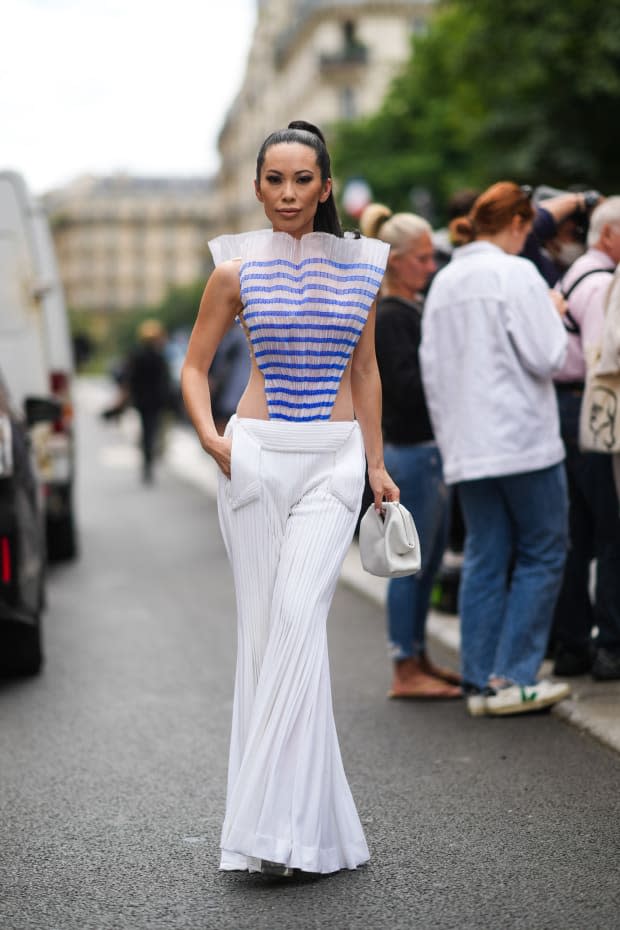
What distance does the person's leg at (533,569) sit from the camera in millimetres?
6402

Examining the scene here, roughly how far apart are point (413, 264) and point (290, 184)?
252cm

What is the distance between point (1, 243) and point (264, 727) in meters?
7.46

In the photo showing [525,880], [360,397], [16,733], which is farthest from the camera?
[16,733]

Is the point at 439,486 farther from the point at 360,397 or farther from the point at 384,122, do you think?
the point at 384,122

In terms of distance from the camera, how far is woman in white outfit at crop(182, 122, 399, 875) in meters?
4.27

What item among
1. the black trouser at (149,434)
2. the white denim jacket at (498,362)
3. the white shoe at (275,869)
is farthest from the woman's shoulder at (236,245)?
the black trouser at (149,434)

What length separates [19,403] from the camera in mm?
10742

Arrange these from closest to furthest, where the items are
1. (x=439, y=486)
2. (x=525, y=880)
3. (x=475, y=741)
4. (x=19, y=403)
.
Result: 1. (x=525, y=880)
2. (x=475, y=741)
3. (x=439, y=486)
4. (x=19, y=403)

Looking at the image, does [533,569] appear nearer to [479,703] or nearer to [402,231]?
[479,703]

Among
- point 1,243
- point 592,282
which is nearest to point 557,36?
point 1,243

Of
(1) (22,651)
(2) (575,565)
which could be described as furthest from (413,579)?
(1) (22,651)

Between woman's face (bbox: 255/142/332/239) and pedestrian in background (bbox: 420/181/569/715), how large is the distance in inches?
80.0

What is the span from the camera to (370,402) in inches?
180

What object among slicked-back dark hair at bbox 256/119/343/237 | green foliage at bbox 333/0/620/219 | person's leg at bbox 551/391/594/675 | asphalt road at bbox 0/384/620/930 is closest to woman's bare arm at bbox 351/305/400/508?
slicked-back dark hair at bbox 256/119/343/237
